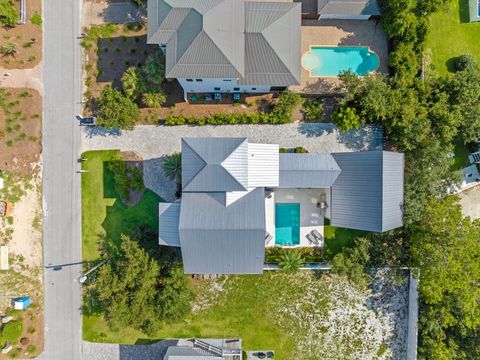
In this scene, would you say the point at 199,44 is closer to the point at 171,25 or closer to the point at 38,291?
the point at 171,25

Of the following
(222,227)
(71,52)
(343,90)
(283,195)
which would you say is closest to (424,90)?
(343,90)

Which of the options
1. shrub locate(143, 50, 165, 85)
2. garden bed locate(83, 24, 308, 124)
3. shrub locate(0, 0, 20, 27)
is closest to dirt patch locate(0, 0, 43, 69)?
shrub locate(0, 0, 20, 27)

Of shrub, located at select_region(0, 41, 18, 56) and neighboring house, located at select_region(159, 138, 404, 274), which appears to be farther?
shrub, located at select_region(0, 41, 18, 56)

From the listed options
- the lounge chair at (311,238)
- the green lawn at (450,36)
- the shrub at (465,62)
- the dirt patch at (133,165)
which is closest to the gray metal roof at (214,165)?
the dirt patch at (133,165)

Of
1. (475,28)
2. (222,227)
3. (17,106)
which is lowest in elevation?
(222,227)

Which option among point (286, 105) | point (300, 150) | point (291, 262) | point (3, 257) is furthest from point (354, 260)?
point (3, 257)

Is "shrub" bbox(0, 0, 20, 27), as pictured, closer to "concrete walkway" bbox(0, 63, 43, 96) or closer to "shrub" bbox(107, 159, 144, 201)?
"concrete walkway" bbox(0, 63, 43, 96)
